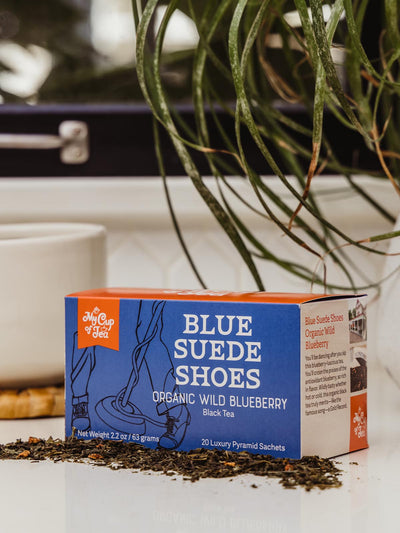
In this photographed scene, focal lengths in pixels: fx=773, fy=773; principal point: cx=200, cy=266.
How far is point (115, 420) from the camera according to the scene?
0.49 meters

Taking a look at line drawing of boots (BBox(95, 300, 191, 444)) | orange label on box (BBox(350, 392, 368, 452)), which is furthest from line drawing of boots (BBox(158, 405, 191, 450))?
orange label on box (BBox(350, 392, 368, 452))

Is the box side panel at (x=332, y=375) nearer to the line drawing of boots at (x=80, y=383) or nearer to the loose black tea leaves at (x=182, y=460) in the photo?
the loose black tea leaves at (x=182, y=460)

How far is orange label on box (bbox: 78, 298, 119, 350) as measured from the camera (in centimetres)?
48

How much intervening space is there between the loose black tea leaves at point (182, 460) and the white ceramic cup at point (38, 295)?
0.10m

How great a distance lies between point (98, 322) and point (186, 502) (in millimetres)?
138

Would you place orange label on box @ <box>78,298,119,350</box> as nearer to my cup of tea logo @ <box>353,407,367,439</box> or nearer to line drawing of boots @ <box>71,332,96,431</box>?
line drawing of boots @ <box>71,332,96,431</box>

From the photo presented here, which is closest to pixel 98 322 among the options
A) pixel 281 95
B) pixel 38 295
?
pixel 38 295

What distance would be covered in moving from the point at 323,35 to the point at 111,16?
20.0 inches

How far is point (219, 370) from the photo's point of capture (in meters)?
0.46

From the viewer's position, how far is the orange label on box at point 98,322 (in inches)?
19.0

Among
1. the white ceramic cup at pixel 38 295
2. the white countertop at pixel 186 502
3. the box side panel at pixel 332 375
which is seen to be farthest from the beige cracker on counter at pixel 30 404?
the box side panel at pixel 332 375

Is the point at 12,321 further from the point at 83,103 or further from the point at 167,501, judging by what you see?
the point at 83,103

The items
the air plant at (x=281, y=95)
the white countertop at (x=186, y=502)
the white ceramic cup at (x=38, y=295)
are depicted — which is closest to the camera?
the white countertop at (x=186, y=502)

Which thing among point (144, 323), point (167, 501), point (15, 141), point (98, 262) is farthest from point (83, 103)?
point (167, 501)
